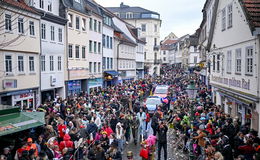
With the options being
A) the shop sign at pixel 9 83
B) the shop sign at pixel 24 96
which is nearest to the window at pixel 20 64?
the shop sign at pixel 9 83

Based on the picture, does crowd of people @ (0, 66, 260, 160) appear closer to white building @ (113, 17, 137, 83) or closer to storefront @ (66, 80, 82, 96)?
storefront @ (66, 80, 82, 96)

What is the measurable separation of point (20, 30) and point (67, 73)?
8.47m

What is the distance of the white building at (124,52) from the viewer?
4310 cm

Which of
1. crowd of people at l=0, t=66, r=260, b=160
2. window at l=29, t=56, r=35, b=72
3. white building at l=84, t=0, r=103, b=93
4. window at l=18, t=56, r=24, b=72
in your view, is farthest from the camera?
white building at l=84, t=0, r=103, b=93

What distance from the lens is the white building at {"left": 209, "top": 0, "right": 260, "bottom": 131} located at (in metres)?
12.3

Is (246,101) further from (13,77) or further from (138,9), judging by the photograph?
(138,9)

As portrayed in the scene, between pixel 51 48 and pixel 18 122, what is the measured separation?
45.1 feet

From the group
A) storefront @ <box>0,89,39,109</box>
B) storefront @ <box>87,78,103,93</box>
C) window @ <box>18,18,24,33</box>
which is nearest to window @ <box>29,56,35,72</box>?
storefront @ <box>0,89,39,109</box>

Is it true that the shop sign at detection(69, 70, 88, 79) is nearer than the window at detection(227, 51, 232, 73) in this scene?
No

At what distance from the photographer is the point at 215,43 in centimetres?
2092

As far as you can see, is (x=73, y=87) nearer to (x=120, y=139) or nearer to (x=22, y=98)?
(x=22, y=98)

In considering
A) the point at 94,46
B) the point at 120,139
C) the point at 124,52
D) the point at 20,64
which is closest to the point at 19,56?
the point at 20,64

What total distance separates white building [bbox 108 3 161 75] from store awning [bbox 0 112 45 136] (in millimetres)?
60217

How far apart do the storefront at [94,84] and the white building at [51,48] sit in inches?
251
